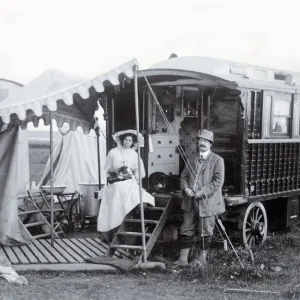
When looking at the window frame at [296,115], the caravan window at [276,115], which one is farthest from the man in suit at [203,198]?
the window frame at [296,115]

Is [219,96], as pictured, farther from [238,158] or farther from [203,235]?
[203,235]

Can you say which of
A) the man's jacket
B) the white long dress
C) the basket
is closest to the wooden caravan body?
the man's jacket

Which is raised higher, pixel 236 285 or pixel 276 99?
pixel 276 99

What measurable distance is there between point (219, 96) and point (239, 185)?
6.04ft

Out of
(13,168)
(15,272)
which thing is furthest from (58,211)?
(15,272)

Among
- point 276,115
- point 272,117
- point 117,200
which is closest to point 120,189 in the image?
point 117,200

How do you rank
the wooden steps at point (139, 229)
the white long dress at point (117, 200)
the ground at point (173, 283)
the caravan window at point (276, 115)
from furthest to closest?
the caravan window at point (276, 115), the white long dress at point (117, 200), the wooden steps at point (139, 229), the ground at point (173, 283)

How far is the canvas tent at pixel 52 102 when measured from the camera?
6371mm

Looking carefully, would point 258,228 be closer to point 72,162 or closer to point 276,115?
point 276,115

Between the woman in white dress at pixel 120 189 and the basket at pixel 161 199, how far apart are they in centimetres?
43

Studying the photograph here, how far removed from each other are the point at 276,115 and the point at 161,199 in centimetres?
266

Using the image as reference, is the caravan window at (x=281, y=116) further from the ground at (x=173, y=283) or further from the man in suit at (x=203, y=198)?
the ground at (x=173, y=283)

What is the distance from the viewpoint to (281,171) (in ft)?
30.7

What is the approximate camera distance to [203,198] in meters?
7.14
